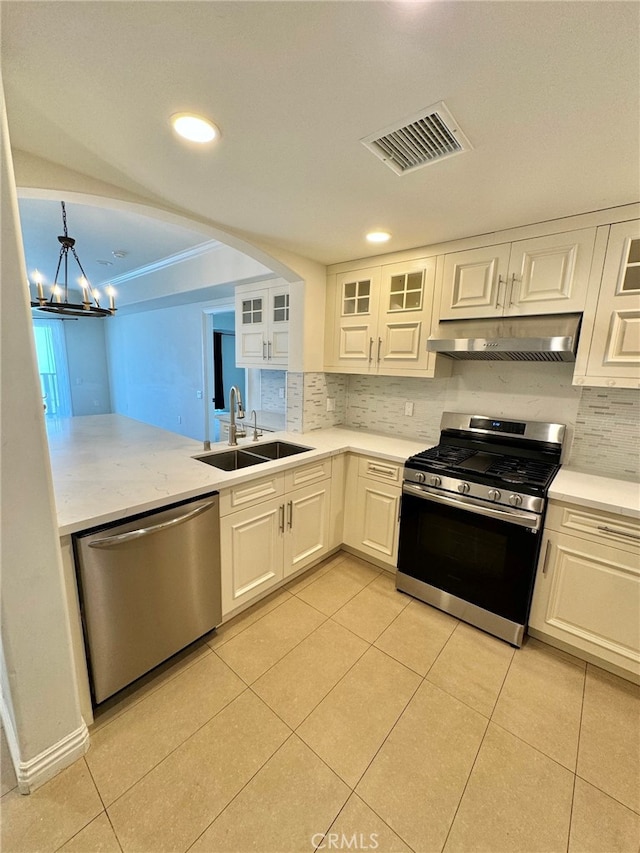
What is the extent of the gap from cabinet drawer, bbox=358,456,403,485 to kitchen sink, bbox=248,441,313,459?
1.47 ft

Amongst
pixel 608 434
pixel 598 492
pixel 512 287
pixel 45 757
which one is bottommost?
pixel 45 757

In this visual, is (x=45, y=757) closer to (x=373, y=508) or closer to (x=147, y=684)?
(x=147, y=684)

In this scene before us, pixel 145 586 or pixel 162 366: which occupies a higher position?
pixel 162 366

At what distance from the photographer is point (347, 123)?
117cm

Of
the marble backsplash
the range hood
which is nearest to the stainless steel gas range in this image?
the marble backsplash

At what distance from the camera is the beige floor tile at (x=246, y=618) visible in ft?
6.26

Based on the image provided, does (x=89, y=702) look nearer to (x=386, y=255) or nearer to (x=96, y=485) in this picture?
(x=96, y=485)

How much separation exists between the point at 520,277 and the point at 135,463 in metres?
2.42

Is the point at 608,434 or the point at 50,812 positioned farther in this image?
the point at 608,434

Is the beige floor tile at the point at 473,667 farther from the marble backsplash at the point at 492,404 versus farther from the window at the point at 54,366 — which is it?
the window at the point at 54,366

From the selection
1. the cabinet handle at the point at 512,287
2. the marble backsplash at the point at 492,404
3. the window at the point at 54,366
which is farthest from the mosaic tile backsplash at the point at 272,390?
the window at the point at 54,366

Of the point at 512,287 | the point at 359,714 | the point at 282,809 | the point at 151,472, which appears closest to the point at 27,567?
the point at 151,472

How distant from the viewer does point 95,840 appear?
1.09m
